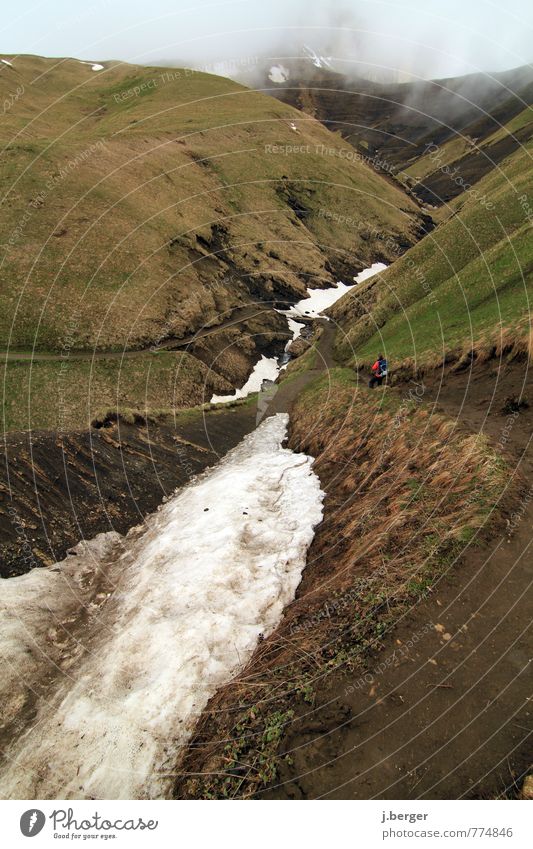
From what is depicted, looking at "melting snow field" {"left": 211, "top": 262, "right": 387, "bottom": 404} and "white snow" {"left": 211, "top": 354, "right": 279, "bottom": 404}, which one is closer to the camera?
"white snow" {"left": 211, "top": 354, "right": 279, "bottom": 404}

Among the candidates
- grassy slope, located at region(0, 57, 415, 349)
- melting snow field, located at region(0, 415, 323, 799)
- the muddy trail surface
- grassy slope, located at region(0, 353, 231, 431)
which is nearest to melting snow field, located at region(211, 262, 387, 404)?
grassy slope, located at region(0, 353, 231, 431)

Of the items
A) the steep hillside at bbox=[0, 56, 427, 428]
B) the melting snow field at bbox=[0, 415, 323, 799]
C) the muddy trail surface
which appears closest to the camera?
the muddy trail surface

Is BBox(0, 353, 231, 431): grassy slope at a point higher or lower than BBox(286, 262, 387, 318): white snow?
lower

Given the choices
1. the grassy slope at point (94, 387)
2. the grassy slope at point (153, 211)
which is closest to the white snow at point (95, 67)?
the grassy slope at point (153, 211)

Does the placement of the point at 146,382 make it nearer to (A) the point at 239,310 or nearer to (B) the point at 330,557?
(A) the point at 239,310

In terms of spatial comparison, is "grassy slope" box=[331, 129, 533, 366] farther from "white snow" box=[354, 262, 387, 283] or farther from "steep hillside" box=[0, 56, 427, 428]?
"white snow" box=[354, 262, 387, 283]

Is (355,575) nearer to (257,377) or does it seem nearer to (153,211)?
(257,377)

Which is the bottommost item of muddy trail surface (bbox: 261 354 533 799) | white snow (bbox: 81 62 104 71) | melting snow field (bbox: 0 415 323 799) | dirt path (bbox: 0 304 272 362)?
melting snow field (bbox: 0 415 323 799)
